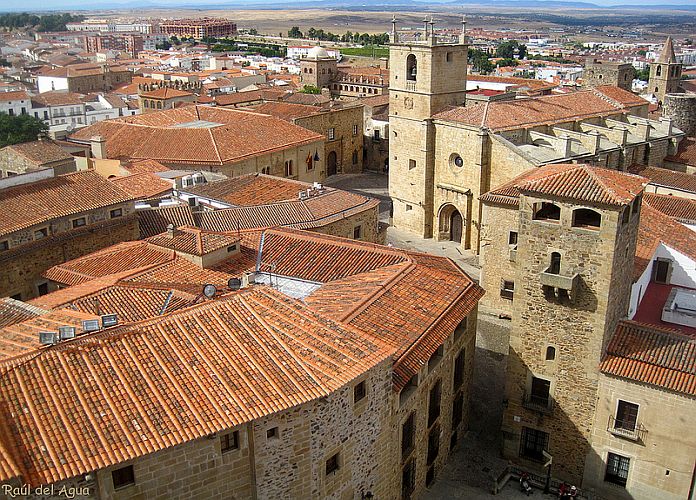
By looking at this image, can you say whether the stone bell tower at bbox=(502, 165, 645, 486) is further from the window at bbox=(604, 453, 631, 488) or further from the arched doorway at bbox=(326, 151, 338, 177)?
the arched doorway at bbox=(326, 151, 338, 177)

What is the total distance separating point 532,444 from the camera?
72.4 ft

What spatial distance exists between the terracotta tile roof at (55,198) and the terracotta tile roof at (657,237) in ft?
64.8

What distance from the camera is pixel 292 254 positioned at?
24609mm

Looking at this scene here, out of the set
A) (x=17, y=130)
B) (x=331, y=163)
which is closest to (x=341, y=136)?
(x=331, y=163)

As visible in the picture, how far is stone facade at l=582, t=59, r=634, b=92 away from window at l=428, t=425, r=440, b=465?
44434mm

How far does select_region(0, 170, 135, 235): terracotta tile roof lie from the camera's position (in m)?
26.2

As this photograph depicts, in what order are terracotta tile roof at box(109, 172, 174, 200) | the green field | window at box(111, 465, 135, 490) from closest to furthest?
window at box(111, 465, 135, 490) < terracotta tile roof at box(109, 172, 174, 200) < the green field

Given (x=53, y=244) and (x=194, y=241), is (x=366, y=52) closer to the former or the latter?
(x=53, y=244)

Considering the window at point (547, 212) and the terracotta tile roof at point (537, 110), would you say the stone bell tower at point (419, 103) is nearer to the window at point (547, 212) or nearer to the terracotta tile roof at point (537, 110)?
the terracotta tile roof at point (537, 110)

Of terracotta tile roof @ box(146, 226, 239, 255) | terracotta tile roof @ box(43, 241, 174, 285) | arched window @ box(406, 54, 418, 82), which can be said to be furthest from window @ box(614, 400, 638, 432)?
arched window @ box(406, 54, 418, 82)

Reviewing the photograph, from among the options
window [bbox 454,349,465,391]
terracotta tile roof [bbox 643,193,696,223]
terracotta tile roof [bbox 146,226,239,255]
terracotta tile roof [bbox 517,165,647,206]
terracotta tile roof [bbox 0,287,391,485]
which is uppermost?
terracotta tile roof [bbox 517,165,647,206]

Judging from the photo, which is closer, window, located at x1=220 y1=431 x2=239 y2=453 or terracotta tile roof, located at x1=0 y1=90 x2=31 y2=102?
window, located at x1=220 y1=431 x2=239 y2=453

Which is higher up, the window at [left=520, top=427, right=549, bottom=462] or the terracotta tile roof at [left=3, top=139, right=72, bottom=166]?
the terracotta tile roof at [left=3, top=139, right=72, bottom=166]

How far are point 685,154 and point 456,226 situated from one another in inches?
616
